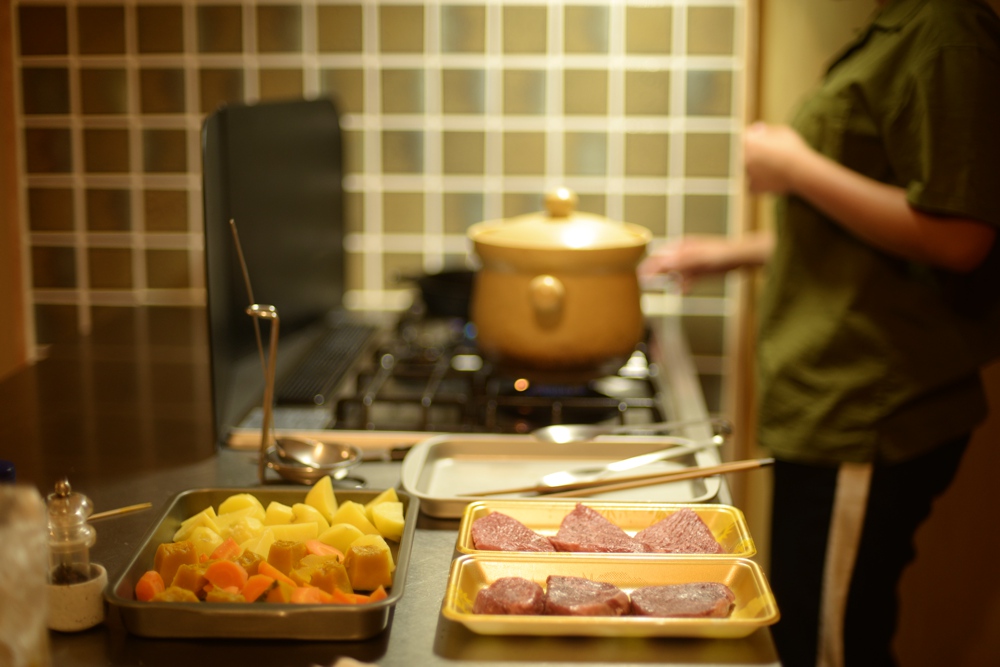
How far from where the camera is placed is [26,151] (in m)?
1.97

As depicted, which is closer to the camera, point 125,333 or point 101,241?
point 125,333

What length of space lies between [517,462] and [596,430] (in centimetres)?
10

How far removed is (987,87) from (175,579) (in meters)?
1.00

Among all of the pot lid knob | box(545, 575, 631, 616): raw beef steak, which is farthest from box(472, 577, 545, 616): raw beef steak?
the pot lid knob

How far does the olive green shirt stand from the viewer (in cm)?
120

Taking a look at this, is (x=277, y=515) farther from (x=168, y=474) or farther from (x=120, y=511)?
(x=168, y=474)

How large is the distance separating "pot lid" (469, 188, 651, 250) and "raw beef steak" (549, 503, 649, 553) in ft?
1.43

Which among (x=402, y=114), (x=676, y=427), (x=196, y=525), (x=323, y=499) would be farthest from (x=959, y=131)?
(x=402, y=114)

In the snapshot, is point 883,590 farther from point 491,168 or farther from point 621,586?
point 491,168

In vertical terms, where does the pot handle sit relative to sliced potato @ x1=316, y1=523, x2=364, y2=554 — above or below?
above

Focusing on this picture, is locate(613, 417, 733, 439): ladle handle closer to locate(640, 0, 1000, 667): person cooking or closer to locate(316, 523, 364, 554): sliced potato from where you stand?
locate(640, 0, 1000, 667): person cooking

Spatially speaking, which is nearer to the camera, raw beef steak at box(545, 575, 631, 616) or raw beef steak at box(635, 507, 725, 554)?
raw beef steak at box(545, 575, 631, 616)

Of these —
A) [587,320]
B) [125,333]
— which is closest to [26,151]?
[125,333]

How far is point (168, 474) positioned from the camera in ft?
3.77
